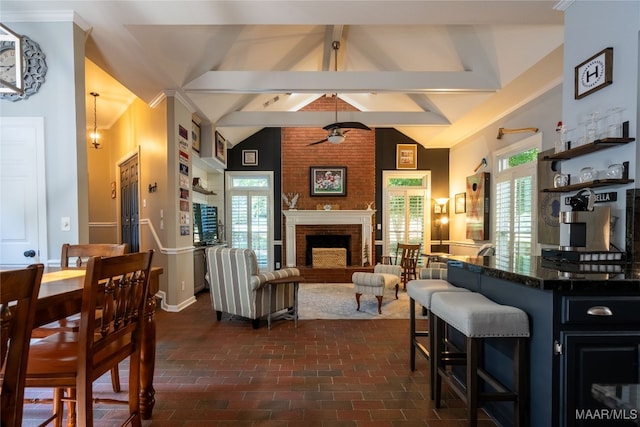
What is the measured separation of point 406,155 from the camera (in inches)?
289

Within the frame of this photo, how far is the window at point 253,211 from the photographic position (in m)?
7.29

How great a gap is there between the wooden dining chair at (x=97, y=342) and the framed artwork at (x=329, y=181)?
5.76 m

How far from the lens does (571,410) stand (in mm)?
1334

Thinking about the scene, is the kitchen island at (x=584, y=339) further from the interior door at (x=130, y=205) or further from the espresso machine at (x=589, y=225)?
the interior door at (x=130, y=205)

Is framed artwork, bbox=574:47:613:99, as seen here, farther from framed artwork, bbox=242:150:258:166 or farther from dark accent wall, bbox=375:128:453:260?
framed artwork, bbox=242:150:258:166

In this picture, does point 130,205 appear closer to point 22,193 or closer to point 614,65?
point 22,193

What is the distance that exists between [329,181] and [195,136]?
3177 mm

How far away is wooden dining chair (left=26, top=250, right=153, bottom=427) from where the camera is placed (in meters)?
1.25

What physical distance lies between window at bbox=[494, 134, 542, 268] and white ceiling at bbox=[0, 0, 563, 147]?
74 cm

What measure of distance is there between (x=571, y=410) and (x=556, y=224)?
3.00 m

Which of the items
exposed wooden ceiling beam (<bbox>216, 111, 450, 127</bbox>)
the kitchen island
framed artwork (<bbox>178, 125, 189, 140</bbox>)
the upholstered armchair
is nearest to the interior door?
framed artwork (<bbox>178, 125, 189, 140</bbox>)

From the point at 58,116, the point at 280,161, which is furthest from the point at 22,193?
the point at 280,161

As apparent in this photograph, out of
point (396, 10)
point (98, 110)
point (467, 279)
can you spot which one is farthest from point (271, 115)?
point (467, 279)

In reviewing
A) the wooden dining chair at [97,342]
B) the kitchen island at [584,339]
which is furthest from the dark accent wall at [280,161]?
the kitchen island at [584,339]
